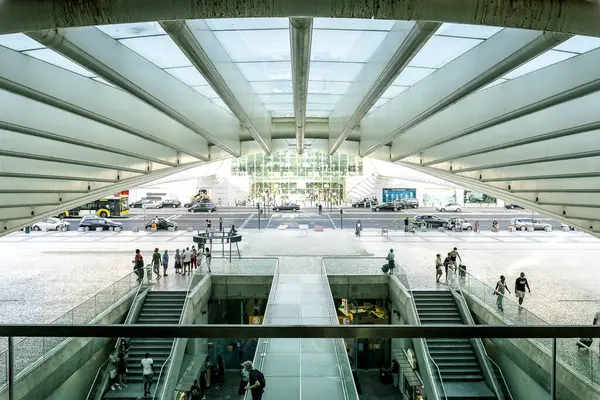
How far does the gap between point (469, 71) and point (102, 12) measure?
5.43 meters

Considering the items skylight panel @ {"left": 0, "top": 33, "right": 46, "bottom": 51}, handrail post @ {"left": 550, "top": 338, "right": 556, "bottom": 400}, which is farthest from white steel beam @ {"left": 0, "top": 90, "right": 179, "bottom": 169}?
handrail post @ {"left": 550, "top": 338, "right": 556, "bottom": 400}

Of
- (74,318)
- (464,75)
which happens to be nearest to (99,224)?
(74,318)

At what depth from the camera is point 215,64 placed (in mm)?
6223

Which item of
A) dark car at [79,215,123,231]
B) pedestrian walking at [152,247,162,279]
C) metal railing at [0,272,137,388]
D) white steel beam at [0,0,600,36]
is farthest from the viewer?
dark car at [79,215,123,231]

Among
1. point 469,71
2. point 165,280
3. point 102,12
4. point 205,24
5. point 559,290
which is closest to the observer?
point 102,12

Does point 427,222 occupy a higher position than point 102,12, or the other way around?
point 102,12

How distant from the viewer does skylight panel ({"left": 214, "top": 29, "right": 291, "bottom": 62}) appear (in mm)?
6145

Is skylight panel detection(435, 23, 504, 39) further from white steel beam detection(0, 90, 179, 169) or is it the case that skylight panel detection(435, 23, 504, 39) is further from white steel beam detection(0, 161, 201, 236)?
white steel beam detection(0, 161, 201, 236)

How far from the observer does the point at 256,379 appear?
4691 millimetres

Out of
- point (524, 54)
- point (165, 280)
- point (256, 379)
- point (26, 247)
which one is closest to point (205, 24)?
point (524, 54)

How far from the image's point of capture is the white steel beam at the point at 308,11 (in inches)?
128

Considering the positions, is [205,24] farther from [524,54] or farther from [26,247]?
[26,247]

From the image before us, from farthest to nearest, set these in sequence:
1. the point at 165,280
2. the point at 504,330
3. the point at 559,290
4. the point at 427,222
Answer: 1. the point at 427,222
2. the point at 165,280
3. the point at 559,290
4. the point at 504,330

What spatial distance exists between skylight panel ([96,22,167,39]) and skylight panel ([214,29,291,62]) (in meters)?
0.86
